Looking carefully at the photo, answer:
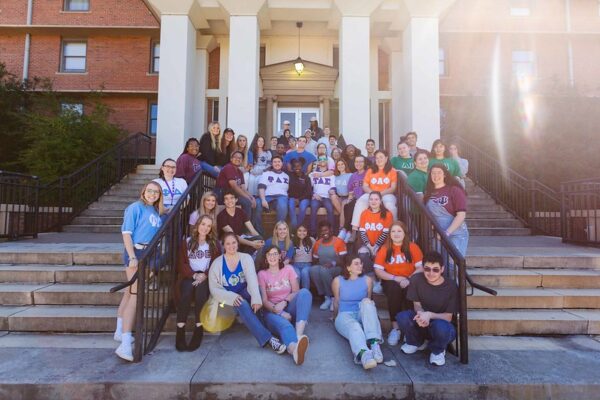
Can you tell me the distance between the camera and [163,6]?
36.5 feet

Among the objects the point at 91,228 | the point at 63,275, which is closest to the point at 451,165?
the point at 63,275

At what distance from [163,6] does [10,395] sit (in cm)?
1117

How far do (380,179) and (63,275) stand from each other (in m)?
4.59

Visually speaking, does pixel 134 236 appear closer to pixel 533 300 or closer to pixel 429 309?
pixel 429 309

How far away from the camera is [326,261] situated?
487 centimetres

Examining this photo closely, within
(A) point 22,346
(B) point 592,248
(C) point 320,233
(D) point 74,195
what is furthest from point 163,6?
(B) point 592,248

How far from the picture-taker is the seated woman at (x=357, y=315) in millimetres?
3367

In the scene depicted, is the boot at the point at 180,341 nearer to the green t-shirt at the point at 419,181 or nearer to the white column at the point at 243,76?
the green t-shirt at the point at 419,181

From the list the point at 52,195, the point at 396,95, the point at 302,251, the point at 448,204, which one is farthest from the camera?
the point at 396,95

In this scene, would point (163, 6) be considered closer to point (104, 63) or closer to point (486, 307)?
point (104, 63)

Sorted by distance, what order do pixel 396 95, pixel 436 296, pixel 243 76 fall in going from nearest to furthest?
pixel 436 296, pixel 243 76, pixel 396 95

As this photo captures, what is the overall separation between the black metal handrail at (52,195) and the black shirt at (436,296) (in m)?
7.20

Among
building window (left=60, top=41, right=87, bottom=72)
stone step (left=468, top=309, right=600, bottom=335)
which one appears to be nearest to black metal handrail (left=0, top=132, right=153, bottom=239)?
stone step (left=468, top=309, right=600, bottom=335)

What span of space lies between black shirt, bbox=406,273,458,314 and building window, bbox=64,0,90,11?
2073cm
